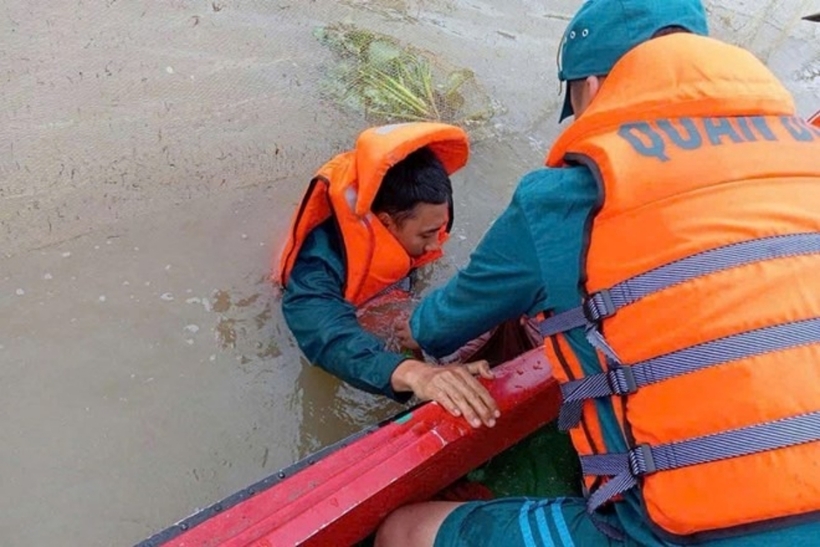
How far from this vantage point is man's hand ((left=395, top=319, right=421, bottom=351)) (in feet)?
9.12

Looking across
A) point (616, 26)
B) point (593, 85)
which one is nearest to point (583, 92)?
point (593, 85)

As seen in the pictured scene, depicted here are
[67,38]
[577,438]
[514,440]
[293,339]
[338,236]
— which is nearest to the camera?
[577,438]

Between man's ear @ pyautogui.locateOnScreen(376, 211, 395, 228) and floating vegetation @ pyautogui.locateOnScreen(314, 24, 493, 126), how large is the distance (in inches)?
58.9

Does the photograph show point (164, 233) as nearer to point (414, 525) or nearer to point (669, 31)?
point (414, 525)

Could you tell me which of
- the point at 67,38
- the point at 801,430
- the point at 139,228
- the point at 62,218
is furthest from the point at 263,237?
the point at 801,430

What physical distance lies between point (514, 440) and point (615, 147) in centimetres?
131

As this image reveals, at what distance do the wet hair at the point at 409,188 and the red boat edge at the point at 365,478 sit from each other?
2.18ft

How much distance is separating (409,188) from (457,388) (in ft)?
2.67

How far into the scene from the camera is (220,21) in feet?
14.8

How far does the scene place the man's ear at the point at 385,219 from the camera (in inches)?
117

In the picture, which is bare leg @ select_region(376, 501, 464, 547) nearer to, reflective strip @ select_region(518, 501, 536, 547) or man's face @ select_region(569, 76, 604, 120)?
reflective strip @ select_region(518, 501, 536, 547)

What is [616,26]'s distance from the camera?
6.52ft

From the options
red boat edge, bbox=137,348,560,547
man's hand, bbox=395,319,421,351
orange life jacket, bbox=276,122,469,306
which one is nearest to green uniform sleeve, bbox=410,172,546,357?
red boat edge, bbox=137,348,560,547

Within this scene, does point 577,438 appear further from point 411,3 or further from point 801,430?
point 411,3
